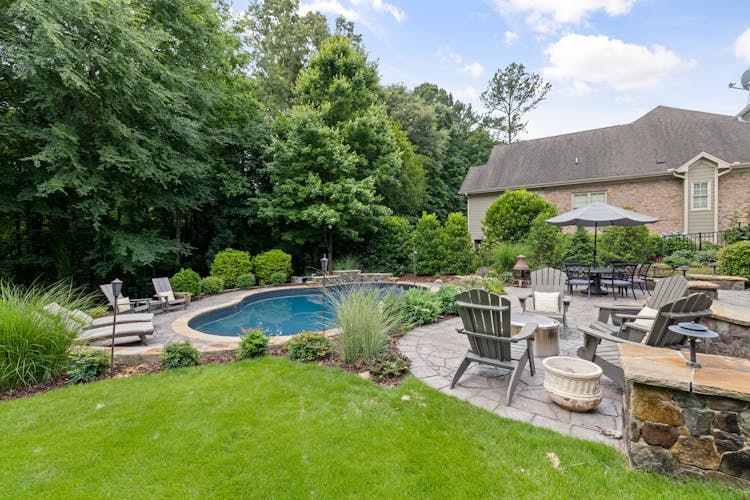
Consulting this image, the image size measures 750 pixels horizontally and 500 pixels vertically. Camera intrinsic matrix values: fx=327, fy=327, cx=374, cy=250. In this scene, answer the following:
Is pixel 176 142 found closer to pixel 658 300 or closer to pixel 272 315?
pixel 272 315

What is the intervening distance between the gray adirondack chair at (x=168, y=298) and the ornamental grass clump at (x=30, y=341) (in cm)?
335

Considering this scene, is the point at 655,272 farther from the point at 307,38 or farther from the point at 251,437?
the point at 307,38

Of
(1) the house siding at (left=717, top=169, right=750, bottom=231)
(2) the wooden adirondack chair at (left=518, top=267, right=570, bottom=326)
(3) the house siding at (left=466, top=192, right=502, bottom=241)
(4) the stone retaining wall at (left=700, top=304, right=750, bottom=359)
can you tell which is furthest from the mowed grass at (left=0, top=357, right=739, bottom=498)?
(3) the house siding at (left=466, top=192, right=502, bottom=241)

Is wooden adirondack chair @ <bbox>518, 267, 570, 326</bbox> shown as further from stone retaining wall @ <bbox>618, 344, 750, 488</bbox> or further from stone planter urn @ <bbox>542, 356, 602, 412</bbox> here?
stone retaining wall @ <bbox>618, 344, 750, 488</bbox>

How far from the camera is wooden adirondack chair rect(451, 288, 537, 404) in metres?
2.93

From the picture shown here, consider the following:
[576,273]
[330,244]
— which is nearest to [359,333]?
[576,273]

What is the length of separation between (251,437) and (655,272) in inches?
452

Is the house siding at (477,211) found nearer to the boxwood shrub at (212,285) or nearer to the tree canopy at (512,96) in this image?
the tree canopy at (512,96)

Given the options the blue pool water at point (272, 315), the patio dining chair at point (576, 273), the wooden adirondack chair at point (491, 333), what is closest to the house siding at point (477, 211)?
the patio dining chair at point (576, 273)

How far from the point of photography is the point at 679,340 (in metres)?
2.98

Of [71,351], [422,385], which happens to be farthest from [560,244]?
[71,351]

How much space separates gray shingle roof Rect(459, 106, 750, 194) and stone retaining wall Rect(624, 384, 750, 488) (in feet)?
50.5

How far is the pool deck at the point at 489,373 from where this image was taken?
8.38 ft

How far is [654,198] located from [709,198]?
1619 mm
